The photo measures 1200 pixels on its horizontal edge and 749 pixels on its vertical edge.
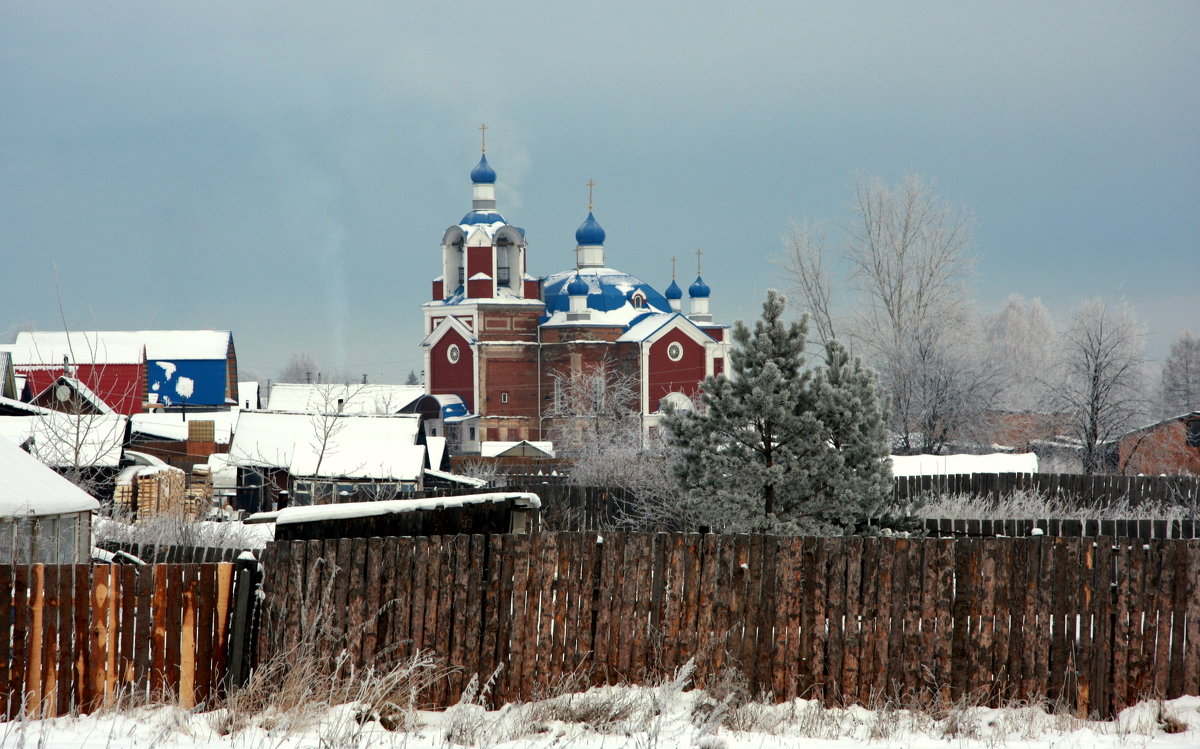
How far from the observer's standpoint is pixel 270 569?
7160 millimetres

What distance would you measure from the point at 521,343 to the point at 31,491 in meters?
52.4

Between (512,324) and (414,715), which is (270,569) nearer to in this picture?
(414,715)

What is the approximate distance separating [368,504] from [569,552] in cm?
191

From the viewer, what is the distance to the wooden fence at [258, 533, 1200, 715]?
7.32 metres

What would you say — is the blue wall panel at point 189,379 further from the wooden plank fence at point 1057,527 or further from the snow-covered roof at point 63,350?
the wooden plank fence at point 1057,527

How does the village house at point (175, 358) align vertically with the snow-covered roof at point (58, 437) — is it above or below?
above

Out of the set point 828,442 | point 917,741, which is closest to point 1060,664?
point 917,741

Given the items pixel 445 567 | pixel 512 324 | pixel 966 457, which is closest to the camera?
pixel 445 567

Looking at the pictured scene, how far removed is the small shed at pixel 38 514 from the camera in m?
9.32

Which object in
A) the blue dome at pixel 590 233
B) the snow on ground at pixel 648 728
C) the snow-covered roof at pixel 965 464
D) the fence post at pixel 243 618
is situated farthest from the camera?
the blue dome at pixel 590 233

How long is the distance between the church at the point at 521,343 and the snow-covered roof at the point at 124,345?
12043mm

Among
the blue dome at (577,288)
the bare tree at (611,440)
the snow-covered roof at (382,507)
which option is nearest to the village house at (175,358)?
the bare tree at (611,440)

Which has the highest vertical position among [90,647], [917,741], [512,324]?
[512,324]

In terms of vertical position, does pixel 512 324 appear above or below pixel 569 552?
above
